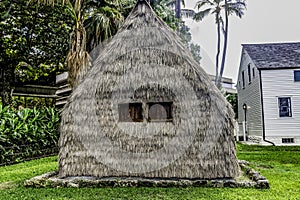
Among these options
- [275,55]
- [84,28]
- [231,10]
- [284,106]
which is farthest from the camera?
[231,10]

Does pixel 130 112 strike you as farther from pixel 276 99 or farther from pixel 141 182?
pixel 276 99

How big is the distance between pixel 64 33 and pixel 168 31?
34.1ft

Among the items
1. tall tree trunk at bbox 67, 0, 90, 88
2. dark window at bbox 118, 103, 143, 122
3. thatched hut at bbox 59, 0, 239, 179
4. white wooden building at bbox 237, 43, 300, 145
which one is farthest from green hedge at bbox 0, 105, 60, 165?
white wooden building at bbox 237, 43, 300, 145

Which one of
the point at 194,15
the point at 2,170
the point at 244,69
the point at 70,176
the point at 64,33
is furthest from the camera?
the point at 194,15

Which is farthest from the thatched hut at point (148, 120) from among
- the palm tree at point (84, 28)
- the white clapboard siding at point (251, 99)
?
the white clapboard siding at point (251, 99)

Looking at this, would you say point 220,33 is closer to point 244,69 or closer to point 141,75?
point 244,69

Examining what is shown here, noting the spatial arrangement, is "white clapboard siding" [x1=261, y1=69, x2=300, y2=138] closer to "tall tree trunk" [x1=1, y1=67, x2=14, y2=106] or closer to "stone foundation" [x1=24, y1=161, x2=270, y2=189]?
"stone foundation" [x1=24, y1=161, x2=270, y2=189]

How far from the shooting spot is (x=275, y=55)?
63.0ft

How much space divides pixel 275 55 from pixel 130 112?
15002mm

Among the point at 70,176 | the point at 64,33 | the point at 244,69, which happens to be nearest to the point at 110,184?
the point at 70,176

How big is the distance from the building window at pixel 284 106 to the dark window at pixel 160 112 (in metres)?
13.1

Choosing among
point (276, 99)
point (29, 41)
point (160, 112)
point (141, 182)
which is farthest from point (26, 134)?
point (276, 99)

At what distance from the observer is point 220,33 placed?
2864 centimetres

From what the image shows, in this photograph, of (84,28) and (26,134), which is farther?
(84,28)
